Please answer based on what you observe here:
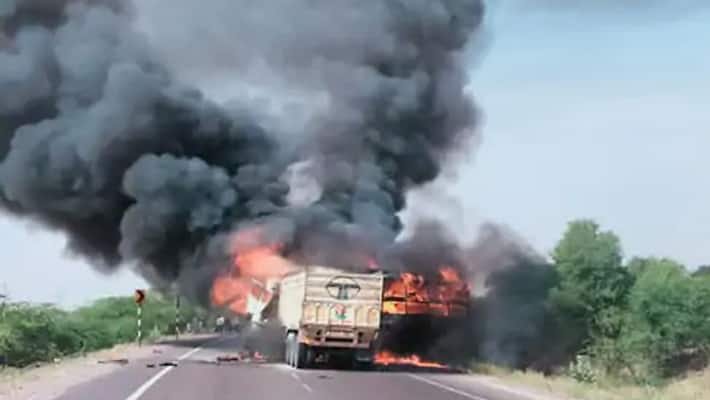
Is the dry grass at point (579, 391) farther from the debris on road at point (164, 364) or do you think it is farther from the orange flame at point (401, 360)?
the debris on road at point (164, 364)

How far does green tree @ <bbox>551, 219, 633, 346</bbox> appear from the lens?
5500 cm

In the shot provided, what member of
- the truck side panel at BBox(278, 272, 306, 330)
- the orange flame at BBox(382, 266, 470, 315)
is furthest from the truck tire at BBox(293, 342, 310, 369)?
the orange flame at BBox(382, 266, 470, 315)

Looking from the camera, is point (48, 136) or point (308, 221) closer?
point (308, 221)

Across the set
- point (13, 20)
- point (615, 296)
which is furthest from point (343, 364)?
point (615, 296)

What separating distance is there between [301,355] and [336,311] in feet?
5.54

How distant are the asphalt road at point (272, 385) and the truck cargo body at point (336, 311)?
0.84 metres

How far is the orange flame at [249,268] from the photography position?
3441cm

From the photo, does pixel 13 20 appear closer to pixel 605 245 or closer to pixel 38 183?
pixel 38 183

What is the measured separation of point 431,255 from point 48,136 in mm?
15369

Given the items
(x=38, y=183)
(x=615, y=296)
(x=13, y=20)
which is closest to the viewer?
(x=38, y=183)

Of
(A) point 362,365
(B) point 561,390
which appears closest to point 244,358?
(A) point 362,365

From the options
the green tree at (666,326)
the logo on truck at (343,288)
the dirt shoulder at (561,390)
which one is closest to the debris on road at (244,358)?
the logo on truck at (343,288)

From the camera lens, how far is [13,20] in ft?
141

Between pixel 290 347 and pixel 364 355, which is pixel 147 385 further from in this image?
pixel 290 347
